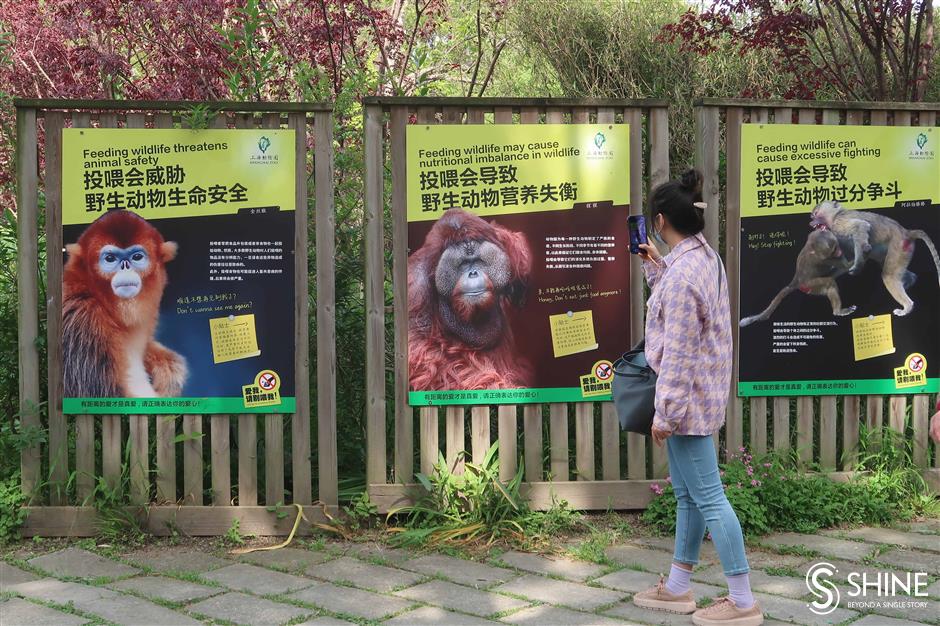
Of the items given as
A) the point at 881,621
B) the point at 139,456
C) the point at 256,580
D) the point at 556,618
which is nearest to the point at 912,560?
the point at 881,621

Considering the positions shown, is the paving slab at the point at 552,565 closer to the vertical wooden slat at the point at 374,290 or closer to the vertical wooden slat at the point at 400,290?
the vertical wooden slat at the point at 400,290

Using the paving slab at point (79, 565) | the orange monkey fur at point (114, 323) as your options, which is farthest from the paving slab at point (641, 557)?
the orange monkey fur at point (114, 323)

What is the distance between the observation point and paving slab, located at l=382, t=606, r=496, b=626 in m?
3.98

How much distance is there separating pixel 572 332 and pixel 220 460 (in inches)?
84.2

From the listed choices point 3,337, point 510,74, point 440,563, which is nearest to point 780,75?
point 510,74

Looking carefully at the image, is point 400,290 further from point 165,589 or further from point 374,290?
point 165,589

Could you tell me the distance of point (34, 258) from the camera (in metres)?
5.29

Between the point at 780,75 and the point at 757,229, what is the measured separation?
Answer: 4.97 metres

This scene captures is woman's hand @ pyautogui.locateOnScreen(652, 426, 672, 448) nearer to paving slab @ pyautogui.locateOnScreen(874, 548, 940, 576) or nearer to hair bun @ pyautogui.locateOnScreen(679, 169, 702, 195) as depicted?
hair bun @ pyautogui.locateOnScreen(679, 169, 702, 195)

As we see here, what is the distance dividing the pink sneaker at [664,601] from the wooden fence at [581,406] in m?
1.42

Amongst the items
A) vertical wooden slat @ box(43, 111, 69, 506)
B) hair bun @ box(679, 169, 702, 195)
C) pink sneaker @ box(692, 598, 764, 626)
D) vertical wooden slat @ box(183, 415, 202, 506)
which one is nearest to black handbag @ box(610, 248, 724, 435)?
hair bun @ box(679, 169, 702, 195)

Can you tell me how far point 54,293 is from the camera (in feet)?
17.4

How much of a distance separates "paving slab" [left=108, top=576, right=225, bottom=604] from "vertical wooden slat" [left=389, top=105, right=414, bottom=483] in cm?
140

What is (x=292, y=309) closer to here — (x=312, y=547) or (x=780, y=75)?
(x=312, y=547)
